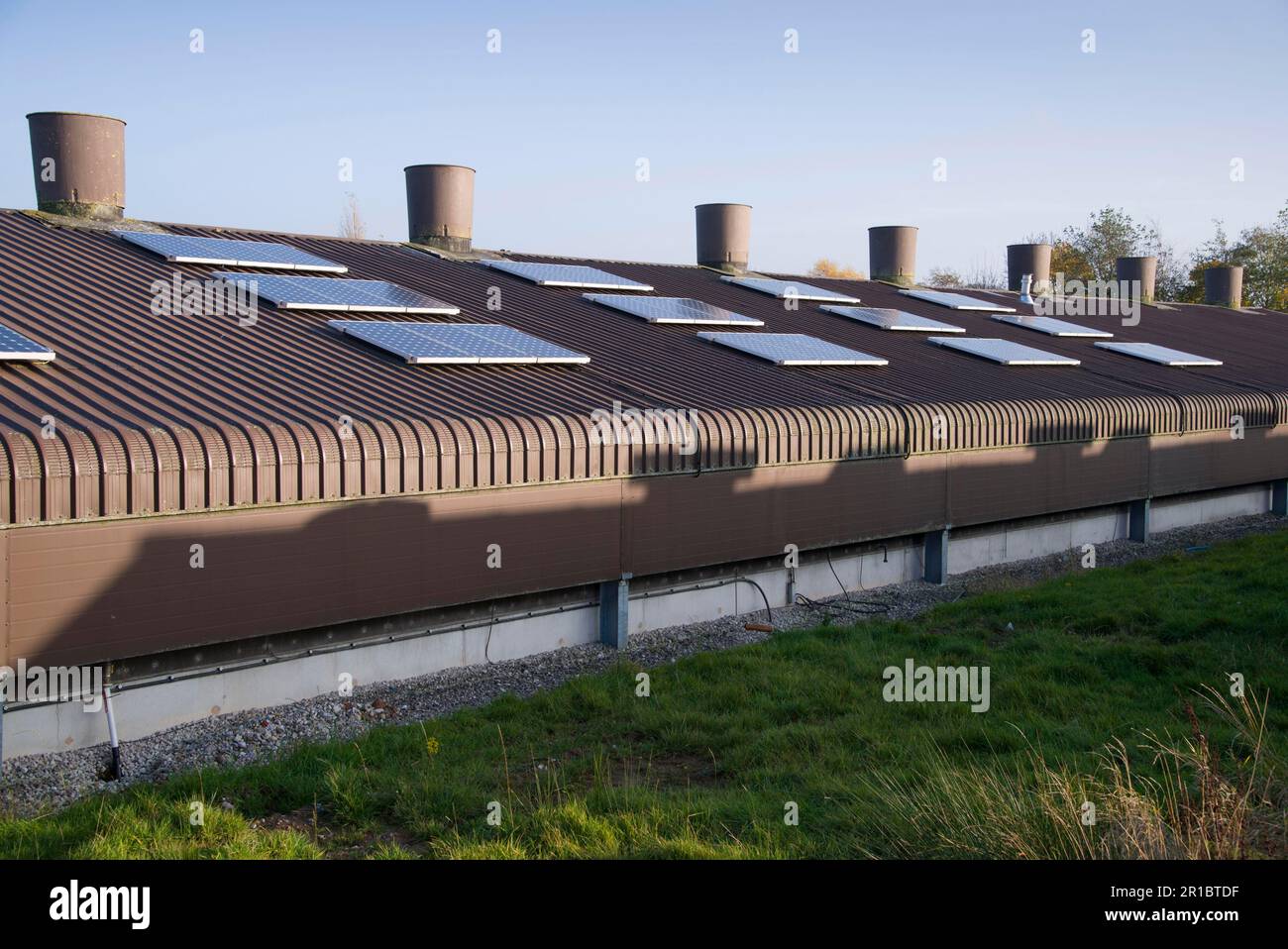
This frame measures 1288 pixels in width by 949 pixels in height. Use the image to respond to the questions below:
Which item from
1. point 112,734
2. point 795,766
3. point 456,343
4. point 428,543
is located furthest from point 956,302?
point 112,734

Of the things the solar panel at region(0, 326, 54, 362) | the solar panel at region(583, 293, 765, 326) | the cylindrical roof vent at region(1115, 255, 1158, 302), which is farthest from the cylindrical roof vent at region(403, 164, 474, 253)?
the cylindrical roof vent at region(1115, 255, 1158, 302)

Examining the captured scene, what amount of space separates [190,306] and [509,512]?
15.0ft

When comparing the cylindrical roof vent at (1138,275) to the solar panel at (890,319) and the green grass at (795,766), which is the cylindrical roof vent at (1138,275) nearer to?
the solar panel at (890,319)

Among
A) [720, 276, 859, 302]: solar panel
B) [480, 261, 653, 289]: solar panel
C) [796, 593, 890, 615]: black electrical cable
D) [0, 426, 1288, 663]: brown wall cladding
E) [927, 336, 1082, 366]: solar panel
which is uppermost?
[480, 261, 653, 289]: solar panel

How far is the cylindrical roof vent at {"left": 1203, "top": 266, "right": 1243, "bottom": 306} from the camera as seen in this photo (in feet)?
142

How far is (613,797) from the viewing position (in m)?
7.05

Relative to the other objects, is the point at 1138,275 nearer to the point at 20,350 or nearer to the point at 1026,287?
the point at 1026,287

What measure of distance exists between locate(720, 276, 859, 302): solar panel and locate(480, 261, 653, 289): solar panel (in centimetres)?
335

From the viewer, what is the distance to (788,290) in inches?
890

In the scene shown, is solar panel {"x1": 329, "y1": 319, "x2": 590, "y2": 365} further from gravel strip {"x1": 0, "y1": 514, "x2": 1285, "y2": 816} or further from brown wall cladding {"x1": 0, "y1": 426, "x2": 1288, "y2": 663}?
gravel strip {"x1": 0, "y1": 514, "x2": 1285, "y2": 816}

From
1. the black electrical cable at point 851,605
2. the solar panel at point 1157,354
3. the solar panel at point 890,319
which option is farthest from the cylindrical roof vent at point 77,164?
the solar panel at point 1157,354

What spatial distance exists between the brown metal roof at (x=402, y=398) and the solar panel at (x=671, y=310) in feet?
1.40
